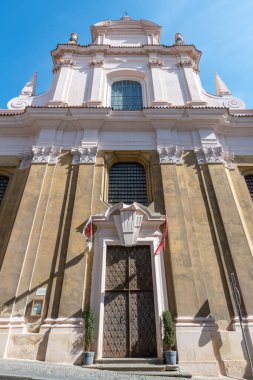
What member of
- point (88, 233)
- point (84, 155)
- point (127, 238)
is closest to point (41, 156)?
point (84, 155)

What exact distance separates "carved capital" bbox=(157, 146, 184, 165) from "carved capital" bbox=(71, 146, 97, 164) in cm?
304

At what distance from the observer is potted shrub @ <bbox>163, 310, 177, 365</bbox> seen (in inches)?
307

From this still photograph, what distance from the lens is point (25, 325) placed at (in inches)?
344

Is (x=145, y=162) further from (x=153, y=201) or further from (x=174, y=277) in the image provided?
(x=174, y=277)

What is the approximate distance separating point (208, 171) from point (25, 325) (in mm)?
9218

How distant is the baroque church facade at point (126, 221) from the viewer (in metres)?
8.58

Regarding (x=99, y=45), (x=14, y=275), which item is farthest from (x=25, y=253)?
(x=99, y=45)

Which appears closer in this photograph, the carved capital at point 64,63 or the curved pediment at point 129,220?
the curved pediment at point 129,220

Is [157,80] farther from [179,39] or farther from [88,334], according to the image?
[88,334]

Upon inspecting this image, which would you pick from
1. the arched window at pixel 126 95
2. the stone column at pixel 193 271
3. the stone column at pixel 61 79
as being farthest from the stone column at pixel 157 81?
the stone column at pixel 61 79

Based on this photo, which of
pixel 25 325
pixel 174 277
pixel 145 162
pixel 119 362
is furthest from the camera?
pixel 145 162

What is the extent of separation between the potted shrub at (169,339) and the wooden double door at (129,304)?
68cm

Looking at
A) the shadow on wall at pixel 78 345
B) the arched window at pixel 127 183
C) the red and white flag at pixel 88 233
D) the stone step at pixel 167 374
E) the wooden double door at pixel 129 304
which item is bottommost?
the stone step at pixel 167 374

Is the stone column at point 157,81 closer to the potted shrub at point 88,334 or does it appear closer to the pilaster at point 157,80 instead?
the pilaster at point 157,80
